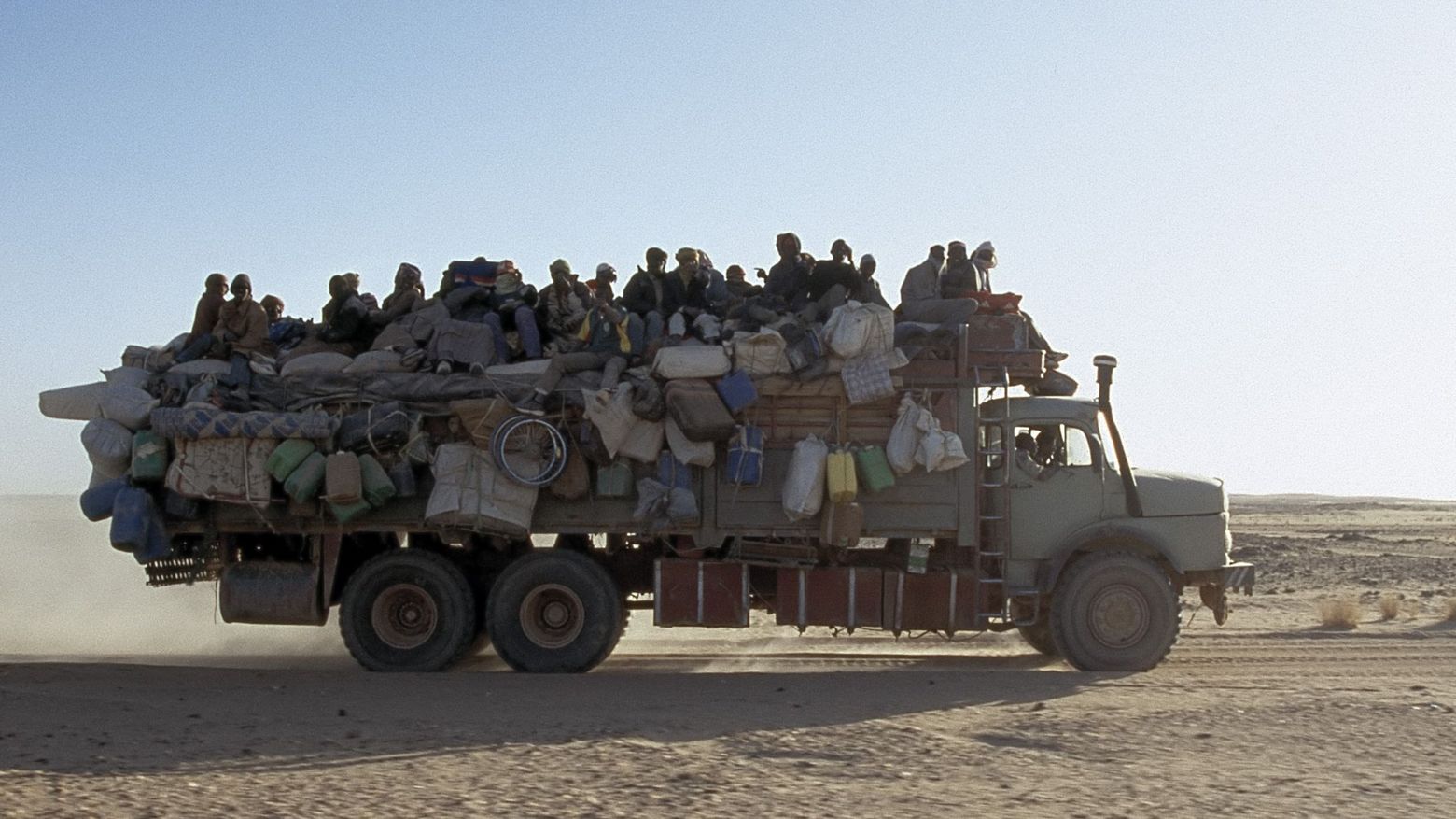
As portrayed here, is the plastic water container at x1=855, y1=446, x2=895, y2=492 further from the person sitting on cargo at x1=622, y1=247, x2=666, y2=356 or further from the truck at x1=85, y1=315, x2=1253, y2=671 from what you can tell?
the person sitting on cargo at x1=622, y1=247, x2=666, y2=356

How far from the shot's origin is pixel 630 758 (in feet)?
29.1

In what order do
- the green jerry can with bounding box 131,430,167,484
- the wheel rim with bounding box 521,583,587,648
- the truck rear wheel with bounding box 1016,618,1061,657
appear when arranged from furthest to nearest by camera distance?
1. the truck rear wheel with bounding box 1016,618,1061,657
2. the wheel rim with bounding box 521,583,587,648
3. the green jerry can with bounding box 131,430,167,484

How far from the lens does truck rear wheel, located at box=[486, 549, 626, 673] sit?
13742mm

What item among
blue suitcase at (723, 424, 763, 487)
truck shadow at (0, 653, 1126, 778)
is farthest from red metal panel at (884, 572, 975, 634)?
blue suitcase at (723, 424, 763, 487)

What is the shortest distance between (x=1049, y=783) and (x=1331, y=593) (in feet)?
59.8

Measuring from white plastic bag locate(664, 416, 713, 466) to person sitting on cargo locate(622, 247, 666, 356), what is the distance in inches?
48.0

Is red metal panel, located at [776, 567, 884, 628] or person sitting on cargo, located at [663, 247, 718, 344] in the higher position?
person sitting on cargo, located at [663, 247, 718, 344]

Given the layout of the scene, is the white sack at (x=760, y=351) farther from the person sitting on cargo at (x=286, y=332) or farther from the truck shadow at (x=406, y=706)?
the person sitting on cargo at (x=286, y=332)

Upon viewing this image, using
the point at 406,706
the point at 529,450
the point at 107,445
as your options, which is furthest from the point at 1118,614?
the point at 107,445

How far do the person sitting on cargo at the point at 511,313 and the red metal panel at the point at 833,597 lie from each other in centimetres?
341

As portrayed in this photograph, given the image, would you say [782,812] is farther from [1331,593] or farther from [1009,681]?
[1331,593]

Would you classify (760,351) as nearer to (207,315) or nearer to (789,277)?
(789,277)

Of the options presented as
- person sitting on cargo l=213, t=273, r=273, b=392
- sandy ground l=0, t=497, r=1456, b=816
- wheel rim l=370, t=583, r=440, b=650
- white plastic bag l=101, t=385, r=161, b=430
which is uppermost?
person sitting on cargo l=213, t=273, r=273, b=392

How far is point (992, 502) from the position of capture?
13.8m
